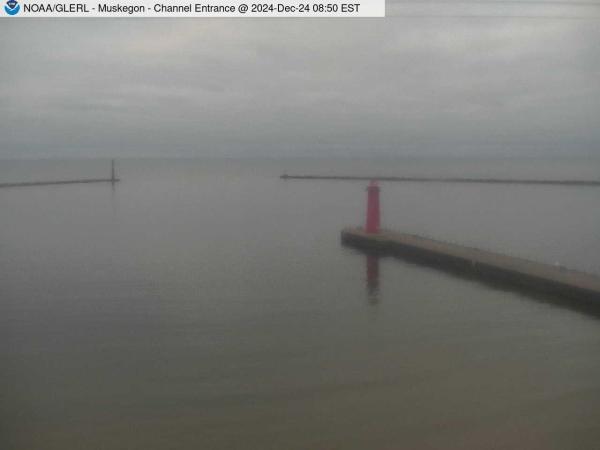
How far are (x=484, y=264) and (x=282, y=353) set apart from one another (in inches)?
62.0

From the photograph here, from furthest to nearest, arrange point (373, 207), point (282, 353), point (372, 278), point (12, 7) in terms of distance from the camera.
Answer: point (373, 207)
point (372, 278)
point (282, 353)
point (12, 7)

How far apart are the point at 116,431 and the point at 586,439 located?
1232 millimetres

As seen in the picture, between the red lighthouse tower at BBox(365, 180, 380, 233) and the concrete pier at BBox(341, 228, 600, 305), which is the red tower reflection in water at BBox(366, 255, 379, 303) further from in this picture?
the red lighthouse tower at BBox(365, 180, 380, 233)

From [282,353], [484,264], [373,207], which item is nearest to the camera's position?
[282,353]

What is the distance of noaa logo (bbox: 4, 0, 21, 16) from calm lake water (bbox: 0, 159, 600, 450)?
106cm

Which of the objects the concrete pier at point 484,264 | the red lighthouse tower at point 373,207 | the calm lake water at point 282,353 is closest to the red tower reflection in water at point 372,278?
the calm lake water at point 282,353

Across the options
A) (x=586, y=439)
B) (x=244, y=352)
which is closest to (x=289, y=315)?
(x=244, y=352)

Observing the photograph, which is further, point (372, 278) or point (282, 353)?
point (372, 278)

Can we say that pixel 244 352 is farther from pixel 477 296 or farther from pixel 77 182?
pixel 77 182

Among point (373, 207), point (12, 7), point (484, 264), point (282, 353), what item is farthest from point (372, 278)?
point (12, 7)

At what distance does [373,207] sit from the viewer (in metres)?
4.76

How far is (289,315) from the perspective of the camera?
2932 mm

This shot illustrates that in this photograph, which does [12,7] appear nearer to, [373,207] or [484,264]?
[484,264]

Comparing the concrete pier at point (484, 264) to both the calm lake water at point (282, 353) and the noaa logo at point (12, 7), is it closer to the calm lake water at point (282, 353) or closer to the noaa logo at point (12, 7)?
the calm lake water at point (282, 353)
